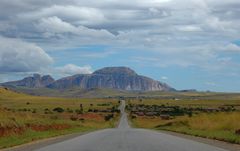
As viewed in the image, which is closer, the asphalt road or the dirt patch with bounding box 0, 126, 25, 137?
the asphalt road

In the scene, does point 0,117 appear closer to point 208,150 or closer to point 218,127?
point 218,127

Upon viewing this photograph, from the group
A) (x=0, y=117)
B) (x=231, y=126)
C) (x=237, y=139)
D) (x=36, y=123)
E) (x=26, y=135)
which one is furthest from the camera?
(x=36, y=123)

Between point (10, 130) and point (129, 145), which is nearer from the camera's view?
point (129, 145)

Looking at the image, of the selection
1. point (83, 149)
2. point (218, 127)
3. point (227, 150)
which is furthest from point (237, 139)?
point (218, 127)

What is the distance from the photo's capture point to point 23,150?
23.5 m

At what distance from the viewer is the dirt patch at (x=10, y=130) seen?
34.6 metres

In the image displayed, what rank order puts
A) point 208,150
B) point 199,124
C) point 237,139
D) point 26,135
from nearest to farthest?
point 208,150, point 237,139, point 26,135, point 199,124

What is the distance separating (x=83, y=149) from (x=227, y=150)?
6472mm

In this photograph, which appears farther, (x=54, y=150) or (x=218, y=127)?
(x=218, y=127)

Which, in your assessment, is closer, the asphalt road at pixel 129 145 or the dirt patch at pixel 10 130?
the asphalt road at pixel 129 145

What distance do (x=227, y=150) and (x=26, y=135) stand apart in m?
17.5

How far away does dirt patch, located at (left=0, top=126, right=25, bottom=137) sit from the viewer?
34.6m

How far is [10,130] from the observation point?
120 feet

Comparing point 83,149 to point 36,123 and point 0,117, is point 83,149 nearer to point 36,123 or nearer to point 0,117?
point 0,117
